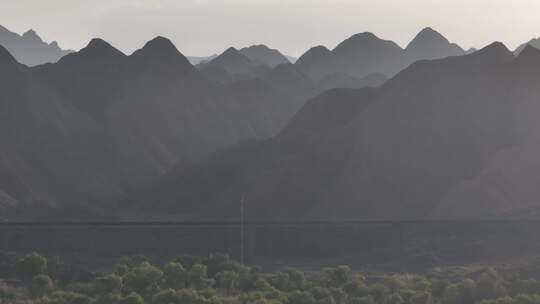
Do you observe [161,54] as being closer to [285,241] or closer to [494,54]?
[494,54]

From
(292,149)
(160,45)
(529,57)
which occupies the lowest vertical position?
(292,149)

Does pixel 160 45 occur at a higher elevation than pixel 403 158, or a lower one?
higher

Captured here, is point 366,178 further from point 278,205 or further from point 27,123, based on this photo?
point 27,123

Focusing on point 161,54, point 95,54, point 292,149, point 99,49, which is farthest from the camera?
point 99,49

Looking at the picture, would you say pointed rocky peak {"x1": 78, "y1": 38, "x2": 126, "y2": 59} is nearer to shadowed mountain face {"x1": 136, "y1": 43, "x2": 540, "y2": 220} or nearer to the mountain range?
the mountain range

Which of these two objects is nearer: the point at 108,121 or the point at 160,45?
the point at 108,121

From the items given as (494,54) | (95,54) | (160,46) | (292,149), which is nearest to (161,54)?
(160,46)
